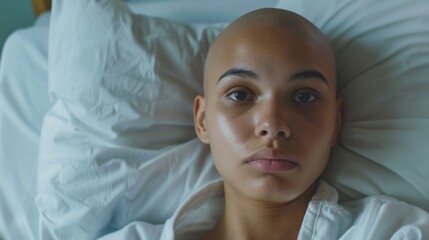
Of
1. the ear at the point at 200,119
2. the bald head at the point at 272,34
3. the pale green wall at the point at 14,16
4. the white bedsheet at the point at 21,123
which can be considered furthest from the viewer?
the pale green wall at the point at 14,16

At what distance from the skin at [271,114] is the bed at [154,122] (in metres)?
0.08

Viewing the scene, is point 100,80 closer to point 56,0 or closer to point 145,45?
point 145,45

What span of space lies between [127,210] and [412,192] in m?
0.56

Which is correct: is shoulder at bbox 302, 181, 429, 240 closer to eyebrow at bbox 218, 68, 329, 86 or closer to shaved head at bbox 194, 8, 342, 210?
shaved head at bbox 194, 8, 342, 210

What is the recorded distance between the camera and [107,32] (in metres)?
1.17

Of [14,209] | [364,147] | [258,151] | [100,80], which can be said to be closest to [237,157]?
[258,151]

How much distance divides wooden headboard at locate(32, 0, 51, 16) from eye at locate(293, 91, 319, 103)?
1037 millimetres

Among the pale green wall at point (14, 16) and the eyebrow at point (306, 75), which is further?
the pale green wall at point (14, 16)

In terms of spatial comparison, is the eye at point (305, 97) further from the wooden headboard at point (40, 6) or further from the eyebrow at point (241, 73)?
the wooden headboard at point (40, 6)

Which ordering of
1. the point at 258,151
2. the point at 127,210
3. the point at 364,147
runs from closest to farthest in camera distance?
1. the point at 258,151
2. the point at 364,147
3. the point at 127,210

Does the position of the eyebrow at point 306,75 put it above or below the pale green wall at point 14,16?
above

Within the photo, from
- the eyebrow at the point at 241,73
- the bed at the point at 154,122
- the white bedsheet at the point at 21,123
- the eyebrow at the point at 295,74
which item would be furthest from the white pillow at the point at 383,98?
the white bedsheet at the point at 21,123

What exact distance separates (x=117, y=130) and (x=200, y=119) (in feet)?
0.60

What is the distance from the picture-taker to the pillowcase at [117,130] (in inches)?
43.1
